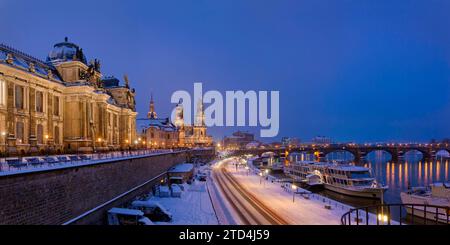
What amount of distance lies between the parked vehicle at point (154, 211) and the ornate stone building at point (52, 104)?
1015 cm

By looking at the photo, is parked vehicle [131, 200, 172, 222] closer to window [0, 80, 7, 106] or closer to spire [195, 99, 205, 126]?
window [0, 80, 7, 106]

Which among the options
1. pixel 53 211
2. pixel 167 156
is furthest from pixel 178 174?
pixel 53 211

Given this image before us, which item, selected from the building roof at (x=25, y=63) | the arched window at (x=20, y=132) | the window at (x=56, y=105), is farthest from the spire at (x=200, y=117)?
the arched window at (x=20, y=132)

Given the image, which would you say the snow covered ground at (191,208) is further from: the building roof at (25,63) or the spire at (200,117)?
the spire at (200,117)

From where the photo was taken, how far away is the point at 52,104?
37.5 m

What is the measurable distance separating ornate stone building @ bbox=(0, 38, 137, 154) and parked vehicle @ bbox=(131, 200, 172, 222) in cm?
1015

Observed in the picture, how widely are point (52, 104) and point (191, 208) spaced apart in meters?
22.4

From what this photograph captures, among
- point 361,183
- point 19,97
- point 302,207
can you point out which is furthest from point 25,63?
point 361,183

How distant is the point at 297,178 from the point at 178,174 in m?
28.6

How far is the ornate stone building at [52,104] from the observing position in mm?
29812

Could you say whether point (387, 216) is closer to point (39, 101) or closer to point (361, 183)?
point (39, 101)

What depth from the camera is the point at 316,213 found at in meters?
28.6
